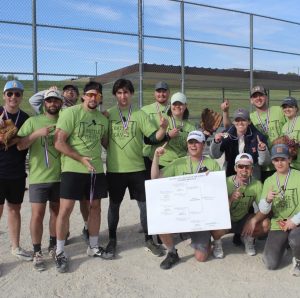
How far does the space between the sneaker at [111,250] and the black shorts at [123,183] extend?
520mm

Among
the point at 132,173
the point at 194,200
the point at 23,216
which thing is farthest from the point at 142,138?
the point at 23,216

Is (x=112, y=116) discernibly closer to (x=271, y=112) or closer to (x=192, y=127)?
(x=192, y=127)

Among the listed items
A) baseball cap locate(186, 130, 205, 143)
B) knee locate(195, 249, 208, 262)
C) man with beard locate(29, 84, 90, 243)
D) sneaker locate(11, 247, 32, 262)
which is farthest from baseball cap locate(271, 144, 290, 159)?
sneaker locate(11, 247, 32, 262)

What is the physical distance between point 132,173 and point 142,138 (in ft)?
1.57

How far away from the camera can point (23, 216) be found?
6.82m

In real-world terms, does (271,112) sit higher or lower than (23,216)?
higher

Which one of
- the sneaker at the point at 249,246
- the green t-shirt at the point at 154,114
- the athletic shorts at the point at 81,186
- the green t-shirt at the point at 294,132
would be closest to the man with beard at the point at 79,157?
the athletic shorts at the point at 81,186

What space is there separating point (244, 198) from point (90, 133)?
2.07 metres

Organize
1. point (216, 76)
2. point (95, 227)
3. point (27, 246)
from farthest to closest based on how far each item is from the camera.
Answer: point (216, 76), point (27, 246), point (95, 227)

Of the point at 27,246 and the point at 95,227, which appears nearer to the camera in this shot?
the point at 95,227

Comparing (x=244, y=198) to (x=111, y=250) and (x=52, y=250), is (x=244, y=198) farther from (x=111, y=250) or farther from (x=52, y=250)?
(x=52, y=250)

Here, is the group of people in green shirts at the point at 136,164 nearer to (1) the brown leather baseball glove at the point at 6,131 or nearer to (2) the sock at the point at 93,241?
(2) the sock at the point at 93,241

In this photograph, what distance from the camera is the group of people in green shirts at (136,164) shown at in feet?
15.4

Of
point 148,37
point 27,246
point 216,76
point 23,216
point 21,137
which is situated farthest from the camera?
point 216,76
